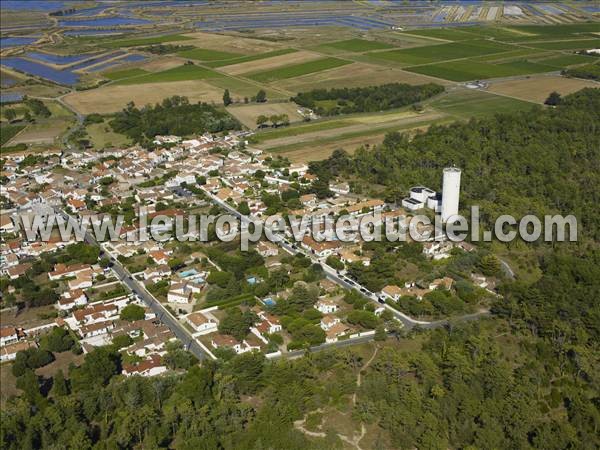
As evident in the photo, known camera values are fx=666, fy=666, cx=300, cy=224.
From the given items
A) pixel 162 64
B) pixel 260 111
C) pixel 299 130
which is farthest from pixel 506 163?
pixel 162 64

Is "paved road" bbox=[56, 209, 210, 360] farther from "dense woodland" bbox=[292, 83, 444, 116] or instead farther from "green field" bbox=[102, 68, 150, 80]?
"green field" bbox=[102, 68, 150, 80]

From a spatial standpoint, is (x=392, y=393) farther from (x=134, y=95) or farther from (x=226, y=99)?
(x=134, y=95)

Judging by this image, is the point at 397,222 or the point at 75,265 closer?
the point at 75,265

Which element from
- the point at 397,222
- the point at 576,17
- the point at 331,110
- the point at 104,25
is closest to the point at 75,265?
the point at 397,222

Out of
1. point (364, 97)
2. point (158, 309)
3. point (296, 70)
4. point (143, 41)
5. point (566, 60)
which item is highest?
point (566, 60)

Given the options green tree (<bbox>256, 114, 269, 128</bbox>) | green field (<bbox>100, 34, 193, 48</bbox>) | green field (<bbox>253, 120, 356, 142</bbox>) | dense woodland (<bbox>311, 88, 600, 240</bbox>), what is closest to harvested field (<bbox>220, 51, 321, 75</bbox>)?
green tree (<bbox>256, 114, 269, 128</bbox>)

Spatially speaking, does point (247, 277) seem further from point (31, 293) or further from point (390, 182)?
point (390, 182)

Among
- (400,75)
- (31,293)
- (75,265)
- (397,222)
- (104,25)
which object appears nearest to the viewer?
(31,293)
